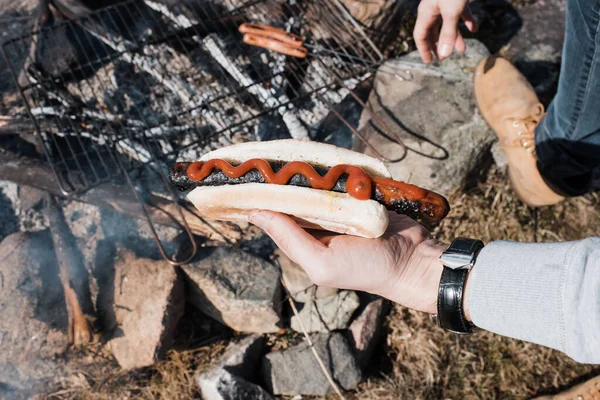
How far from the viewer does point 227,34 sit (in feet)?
17.1

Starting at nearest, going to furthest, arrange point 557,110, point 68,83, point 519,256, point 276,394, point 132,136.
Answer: point 519,256
point 557,110
point 276,394
point 132,136
point 68,83

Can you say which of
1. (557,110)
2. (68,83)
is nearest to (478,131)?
(557,110)

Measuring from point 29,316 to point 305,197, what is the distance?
8.93 ft

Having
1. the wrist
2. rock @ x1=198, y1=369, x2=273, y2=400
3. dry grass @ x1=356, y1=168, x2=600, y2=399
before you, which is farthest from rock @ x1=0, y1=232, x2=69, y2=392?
the wrist

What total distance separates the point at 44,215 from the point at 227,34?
8.34 ft

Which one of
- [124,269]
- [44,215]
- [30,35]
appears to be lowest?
[124,269]

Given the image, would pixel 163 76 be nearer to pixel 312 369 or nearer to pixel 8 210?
pixel 8 210

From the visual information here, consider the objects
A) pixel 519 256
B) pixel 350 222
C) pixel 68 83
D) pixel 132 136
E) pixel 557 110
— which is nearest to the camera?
pixel 519 256

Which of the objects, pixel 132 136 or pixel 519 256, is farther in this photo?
pixel 132 136

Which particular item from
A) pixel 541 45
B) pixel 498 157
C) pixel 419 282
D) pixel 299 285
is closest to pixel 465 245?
pixel 419 282

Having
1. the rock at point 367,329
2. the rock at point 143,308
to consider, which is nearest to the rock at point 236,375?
the rock at point 143,308

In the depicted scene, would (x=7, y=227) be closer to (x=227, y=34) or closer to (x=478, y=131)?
(x=227, y=34)

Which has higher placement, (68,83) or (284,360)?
(68,83)

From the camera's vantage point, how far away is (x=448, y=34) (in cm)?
341
